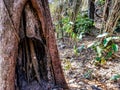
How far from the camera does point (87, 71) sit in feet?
10.8

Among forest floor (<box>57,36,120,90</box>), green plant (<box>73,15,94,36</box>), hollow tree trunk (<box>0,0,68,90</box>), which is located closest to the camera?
hollow tree trunk (<box>0,0,68,90</box>)

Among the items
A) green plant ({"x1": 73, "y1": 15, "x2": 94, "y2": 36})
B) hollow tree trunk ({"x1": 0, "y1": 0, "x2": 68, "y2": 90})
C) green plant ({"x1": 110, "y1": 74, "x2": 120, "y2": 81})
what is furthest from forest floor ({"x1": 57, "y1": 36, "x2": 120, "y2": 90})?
green plant ({"x1": 73, "y1": 15, "x2": 94, "y2": 36})

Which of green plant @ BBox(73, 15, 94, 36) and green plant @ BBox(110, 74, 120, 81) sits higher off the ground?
green plant @ BBox(73, 15, 94, 36)

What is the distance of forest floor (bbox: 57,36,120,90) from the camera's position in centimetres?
287

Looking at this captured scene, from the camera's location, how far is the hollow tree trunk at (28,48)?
1909 mm

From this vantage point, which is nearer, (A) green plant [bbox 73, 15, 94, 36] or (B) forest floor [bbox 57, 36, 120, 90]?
(B) forest floor [bbox 57, 36, 120, 90]

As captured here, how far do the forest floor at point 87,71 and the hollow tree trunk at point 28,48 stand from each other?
51cm

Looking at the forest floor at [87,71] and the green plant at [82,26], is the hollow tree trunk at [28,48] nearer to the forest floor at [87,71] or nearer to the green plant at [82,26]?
the forest floor at [87,71]

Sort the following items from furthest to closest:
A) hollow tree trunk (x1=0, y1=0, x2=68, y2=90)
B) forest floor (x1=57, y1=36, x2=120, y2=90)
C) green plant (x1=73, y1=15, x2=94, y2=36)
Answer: green plant (x1=73, y1=15, x2=94, y2=36) → forest floor (x1=57, y1=36, x2=120, y2=90) → hollow tree trunk (x1=0, y1=0, x2=68, y2=90)

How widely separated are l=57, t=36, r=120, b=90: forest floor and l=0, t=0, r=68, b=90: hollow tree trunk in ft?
1.66

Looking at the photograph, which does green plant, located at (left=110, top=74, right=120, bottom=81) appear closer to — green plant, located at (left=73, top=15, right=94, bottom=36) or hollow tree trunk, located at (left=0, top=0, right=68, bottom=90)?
hollow tree trunk, located at (left=0, top=0, right=68, bottom=90)

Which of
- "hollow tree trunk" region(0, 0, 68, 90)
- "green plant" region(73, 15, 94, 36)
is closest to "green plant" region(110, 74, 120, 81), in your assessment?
"hollow tree trunk" region(0, 0, 68, 90)

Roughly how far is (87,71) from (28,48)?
132 cm

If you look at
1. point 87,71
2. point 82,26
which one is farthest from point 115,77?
point 82,26
